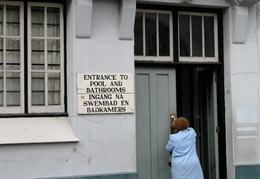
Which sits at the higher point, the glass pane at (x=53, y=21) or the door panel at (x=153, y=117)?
the glass pane at (x=53, y=21)

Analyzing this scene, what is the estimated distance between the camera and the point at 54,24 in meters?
7.05

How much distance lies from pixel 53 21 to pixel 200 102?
350 centimetres

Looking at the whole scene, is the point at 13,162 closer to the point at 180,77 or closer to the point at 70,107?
the point at 70,107

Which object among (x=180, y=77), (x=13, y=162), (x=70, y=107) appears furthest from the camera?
(x=180, y=77)

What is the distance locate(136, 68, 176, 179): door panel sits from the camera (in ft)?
24.2

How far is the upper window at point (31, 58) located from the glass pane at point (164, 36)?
1.75m

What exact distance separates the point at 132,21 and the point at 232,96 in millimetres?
2241

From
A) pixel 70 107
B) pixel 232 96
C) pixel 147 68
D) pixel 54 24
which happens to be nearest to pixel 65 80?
pixel 70 107

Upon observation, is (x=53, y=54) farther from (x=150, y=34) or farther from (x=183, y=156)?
(x=183, y=156)

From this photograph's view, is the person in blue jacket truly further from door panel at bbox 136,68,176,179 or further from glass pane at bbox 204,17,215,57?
glass pane at bbox 204,17,215,57

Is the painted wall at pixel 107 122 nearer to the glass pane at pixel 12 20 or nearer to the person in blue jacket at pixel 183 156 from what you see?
the person in blue jacket at pixel 183 156

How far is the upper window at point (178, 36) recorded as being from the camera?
7418mm

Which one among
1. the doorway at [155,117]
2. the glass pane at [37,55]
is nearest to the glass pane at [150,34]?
the doorway at [155,117]

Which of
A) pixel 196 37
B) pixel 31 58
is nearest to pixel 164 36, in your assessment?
pixel 196 37
